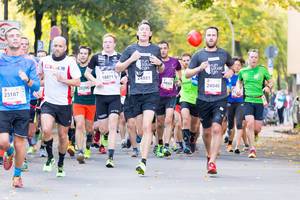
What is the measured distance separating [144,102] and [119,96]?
172 cm

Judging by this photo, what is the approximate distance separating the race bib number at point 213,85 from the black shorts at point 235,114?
4969 mm

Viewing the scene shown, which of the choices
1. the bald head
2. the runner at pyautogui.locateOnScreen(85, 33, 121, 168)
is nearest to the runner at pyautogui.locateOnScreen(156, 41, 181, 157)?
the runner at pyautogui.locateOnScreen(85, 33, 121, 168)

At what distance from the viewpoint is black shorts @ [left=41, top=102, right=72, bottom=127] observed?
45.2 feet

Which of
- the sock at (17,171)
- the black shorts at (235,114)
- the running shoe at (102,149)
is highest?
the black shorts at (235,114)

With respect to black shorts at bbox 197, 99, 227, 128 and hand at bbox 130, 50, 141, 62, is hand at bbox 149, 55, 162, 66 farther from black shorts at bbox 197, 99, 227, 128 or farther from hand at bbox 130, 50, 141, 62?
black shorts at bbox 197, 99, 227, 128

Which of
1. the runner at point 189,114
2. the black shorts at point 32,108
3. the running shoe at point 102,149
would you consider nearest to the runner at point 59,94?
the black shorts at point 32,108

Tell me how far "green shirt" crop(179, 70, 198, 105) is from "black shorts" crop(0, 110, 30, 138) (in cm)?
700

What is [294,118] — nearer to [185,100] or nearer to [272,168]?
[185,100]

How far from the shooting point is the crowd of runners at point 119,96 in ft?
39.8

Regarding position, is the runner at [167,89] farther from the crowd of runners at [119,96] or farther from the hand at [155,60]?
the hand at [155,60]

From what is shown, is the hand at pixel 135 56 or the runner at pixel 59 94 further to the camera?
the hand at pixel 135 56

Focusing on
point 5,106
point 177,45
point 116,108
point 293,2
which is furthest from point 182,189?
point 177,45

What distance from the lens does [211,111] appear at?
14.4 metres

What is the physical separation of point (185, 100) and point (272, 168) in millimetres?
3536
